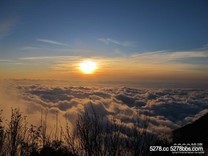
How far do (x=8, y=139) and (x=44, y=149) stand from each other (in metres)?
3.78

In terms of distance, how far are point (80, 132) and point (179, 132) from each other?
15.4 metres

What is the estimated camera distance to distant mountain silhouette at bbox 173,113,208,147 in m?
21.2

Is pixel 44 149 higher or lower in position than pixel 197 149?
lower

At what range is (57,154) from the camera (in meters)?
26.3

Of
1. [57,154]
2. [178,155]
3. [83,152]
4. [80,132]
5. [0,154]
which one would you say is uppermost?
[80,132]

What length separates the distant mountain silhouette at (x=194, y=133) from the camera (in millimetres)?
21156

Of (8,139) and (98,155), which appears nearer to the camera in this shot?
(98,155)

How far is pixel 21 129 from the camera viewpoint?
2527 cm

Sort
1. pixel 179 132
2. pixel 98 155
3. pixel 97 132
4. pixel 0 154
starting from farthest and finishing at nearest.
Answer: pixel 179 132, pixel 0 154, pixel 97 132, pixel 98 155

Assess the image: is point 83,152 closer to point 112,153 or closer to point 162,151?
point 112,153

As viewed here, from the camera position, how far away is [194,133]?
22984mm

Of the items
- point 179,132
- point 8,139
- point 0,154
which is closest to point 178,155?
point 179,132

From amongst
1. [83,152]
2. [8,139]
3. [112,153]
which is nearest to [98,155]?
[112,153]

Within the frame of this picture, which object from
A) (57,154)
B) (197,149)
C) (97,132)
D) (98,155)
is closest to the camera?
(98,155)
